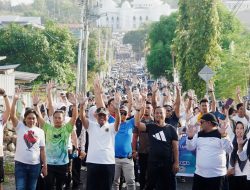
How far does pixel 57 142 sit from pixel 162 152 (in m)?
1.68

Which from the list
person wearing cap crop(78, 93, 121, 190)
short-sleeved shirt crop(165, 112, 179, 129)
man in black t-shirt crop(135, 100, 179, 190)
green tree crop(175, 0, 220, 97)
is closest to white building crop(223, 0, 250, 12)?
green tree crop(175, 0, 220, 97)

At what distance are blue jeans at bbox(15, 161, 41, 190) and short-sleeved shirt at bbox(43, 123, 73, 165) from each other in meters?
0.60

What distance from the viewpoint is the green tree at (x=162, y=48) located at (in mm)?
61850

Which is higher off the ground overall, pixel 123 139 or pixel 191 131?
pixel 191 131

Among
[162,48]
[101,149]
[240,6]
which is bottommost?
[101,149]

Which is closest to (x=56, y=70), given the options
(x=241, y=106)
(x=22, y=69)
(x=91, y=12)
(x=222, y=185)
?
(x=22, y=69)

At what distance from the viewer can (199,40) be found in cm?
4088

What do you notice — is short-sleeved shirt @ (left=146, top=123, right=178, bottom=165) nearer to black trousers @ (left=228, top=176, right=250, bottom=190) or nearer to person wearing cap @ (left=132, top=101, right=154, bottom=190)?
black trousers @ (left=228, top=176, right=250, bottom=190)

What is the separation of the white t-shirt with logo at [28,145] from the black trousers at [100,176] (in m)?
0.86

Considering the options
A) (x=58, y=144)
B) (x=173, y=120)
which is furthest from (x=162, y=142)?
(x=173, y=120)

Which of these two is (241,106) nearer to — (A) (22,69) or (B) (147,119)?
(B) (147,119)

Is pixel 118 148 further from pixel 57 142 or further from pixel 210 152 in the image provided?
pixel 210 152

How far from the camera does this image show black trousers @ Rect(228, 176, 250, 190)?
375 inches

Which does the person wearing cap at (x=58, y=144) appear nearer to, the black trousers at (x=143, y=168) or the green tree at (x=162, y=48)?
the black trousers at (x=143, y=168)
